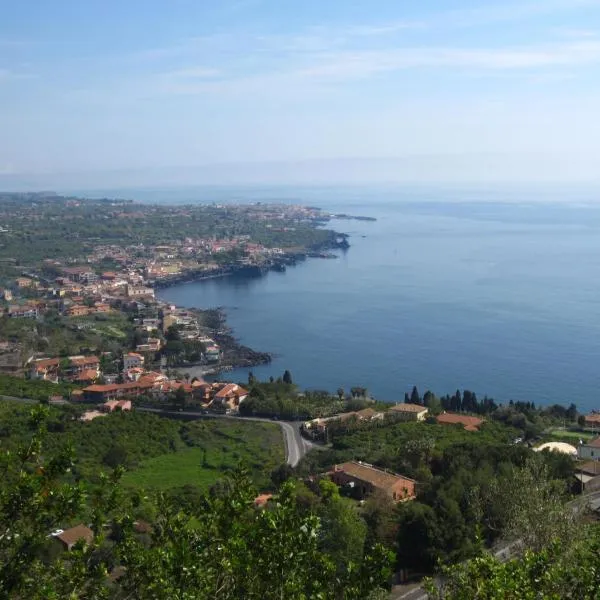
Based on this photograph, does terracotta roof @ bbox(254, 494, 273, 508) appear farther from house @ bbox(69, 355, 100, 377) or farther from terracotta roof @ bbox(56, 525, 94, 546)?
house @ bbox(69, 355, 100, 377)

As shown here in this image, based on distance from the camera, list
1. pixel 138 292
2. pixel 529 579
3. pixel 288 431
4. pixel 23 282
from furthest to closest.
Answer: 1. pixel 23 282
2. pixel 138 292
3. pixel 288 431
4. pixel 529 579

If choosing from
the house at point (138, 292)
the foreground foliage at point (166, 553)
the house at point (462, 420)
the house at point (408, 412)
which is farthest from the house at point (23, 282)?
the foreground foliage at point (166, 553)

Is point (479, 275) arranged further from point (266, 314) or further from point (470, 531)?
point (470, 531)

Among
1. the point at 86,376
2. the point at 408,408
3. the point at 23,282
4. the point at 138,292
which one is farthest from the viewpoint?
the point at 23,282

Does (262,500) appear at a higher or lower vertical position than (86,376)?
higher

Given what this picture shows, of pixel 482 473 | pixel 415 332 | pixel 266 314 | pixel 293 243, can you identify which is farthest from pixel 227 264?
pixel 482 473

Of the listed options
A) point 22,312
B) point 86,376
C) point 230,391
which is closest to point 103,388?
point 86,376

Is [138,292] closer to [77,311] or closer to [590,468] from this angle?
[77,311]

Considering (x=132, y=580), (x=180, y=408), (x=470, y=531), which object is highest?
(x=132, y=580)
